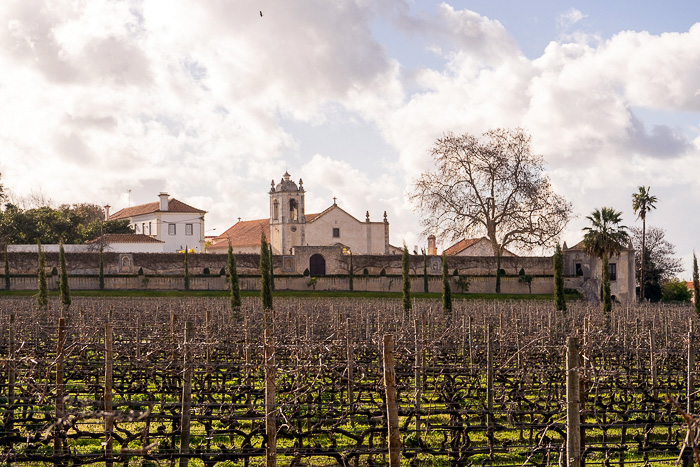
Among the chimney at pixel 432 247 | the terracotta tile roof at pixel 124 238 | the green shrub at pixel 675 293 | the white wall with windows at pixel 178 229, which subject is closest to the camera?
the green shrub at pixel 675 293

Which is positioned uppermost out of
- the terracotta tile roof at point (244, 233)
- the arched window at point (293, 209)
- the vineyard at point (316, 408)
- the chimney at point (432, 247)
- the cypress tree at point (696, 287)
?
the arched window at point (293, 209)

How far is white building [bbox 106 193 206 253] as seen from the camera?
76.2 m

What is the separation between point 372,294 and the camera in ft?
166

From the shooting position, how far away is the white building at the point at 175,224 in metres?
76.2

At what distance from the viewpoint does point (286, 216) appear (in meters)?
70.2

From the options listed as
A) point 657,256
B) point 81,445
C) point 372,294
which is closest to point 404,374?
point 81,445

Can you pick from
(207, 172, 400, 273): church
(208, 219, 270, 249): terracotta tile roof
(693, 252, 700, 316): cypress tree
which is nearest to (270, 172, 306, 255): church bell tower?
(207, 172, 400, 273): church

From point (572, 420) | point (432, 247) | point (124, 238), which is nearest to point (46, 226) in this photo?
point (124, 238)

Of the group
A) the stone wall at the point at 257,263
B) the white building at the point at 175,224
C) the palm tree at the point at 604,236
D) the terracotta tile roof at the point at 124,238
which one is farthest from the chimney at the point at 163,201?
the palm tree at the point at 604,236

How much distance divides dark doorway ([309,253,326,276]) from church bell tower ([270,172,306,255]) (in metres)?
10.6

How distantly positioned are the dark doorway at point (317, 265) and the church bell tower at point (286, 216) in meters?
10.6

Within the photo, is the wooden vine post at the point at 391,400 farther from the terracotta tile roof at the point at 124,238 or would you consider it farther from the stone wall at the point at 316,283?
the terracotta tile roof at the point at 124,238

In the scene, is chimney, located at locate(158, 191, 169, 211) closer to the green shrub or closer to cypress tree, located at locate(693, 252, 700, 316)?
the green shrub

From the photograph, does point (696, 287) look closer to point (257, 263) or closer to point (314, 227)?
point (257, 263)
